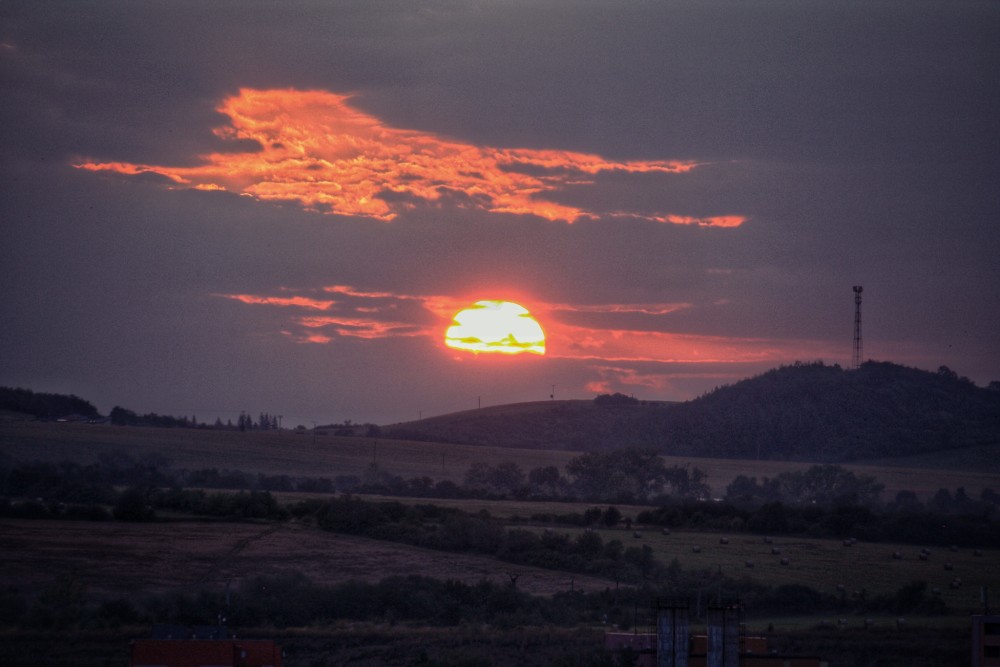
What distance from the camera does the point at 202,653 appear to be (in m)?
27.5

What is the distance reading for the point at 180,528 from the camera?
1999 inches

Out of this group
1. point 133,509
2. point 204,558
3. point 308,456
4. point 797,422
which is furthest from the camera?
point 797,422

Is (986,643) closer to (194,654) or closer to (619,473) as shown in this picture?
(194,654)

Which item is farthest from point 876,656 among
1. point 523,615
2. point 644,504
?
point 644,504

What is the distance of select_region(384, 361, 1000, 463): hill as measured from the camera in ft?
299

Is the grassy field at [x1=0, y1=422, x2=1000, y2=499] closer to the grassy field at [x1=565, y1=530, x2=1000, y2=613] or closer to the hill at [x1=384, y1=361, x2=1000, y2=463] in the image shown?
the hill at [x1=384, y1=361, x2=1000, y2=463]

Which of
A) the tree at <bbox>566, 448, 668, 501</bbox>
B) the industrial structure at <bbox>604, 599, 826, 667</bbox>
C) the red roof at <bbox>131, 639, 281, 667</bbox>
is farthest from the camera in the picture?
the tree at <bbox>566, 448, 668, 501</bbox>

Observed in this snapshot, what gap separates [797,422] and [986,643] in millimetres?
69038

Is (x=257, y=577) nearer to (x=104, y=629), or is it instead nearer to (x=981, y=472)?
(x=104, y=629)

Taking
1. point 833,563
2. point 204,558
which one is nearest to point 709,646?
point 204,558

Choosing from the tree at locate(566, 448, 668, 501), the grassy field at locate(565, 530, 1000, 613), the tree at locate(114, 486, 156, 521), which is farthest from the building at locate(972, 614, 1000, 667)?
the tree at locate(566, 448, 668, 501)

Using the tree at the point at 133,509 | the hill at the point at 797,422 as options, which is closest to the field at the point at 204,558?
the tree at the point at 133,509

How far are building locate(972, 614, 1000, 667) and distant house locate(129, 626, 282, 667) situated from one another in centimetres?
1721

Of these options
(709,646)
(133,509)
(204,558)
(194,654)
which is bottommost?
(194,654)
